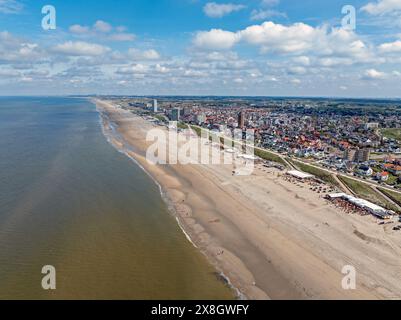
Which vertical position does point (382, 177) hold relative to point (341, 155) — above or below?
below

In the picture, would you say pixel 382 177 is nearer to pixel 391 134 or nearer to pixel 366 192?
pixel 366 192

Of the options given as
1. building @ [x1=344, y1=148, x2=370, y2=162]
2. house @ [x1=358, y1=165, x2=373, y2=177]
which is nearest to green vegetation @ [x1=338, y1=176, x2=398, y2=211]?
house @ [x1=358, y1=165, x2=373, y2=177]

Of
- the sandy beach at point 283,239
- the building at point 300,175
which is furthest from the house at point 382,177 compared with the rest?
the sandy beach at point 283,239

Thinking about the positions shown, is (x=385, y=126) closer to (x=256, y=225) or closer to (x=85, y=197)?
(x=256, y=225)

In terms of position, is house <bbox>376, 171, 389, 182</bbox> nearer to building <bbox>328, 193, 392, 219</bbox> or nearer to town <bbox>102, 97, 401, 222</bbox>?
town <bbox>102, 97, 401, 222</bbox>

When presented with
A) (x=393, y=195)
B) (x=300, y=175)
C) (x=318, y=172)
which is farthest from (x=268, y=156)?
(x=393, y=195)

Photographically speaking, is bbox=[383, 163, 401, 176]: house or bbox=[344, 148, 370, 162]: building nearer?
bbox=[383, 163, 401, 176]: house

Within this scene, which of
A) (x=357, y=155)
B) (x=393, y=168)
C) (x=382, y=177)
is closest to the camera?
(x=382, y=177)
